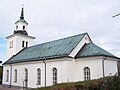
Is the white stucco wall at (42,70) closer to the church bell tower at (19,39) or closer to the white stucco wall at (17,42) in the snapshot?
the white stucco wall at (17,42)

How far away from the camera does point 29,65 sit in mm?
27844

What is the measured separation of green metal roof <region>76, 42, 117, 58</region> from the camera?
21.7 m

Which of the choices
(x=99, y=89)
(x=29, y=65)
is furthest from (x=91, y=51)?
(x=99, y=89)

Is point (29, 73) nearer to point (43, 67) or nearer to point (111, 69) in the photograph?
point (43, 67)

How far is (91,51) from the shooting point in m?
22.6

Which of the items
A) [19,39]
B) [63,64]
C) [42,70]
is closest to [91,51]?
[63,64]

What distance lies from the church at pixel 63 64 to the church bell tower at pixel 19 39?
3.80m

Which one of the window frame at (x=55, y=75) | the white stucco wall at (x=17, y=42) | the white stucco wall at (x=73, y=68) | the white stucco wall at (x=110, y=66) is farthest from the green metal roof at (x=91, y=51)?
the white stucco wall at (x=17, y=42)

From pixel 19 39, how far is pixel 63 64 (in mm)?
14700

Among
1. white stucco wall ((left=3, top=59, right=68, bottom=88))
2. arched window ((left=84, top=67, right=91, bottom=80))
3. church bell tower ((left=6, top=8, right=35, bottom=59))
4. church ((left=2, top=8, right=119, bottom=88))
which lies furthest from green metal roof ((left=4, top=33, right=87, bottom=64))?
church bell tower ((left=6, top=8, right=35, bottom=59))

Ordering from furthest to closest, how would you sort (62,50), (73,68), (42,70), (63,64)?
(42,70)
(62,50)
(73,68)
(63,64)

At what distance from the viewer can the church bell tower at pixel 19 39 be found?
3509cm

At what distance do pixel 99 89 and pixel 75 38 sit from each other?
16337 millimetres

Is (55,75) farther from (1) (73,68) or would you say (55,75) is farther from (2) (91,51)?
(2) (91,51)
